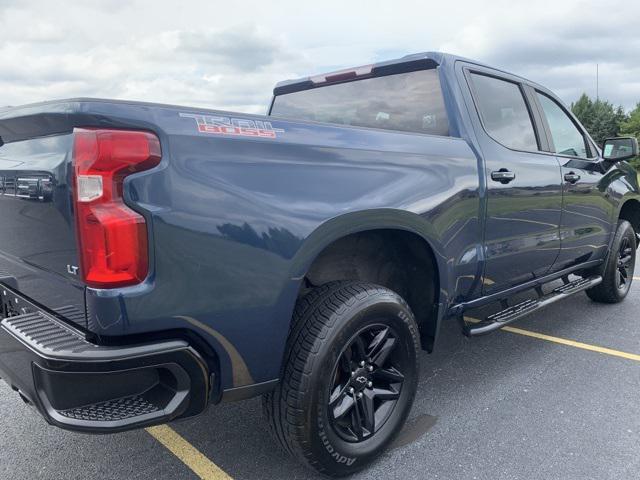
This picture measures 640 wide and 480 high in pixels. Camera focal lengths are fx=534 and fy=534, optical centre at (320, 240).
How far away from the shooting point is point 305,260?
6.79 feet

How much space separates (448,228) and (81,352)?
72.2 inches

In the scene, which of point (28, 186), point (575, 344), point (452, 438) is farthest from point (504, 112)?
point (28, 186)

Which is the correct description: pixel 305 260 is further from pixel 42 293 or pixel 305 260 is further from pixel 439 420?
pixel 439 420

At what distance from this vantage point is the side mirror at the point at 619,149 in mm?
4367

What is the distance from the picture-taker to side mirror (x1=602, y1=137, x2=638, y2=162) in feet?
14.3

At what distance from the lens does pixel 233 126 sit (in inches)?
74.8

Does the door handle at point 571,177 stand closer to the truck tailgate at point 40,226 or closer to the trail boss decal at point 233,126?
the trail boss decal at point 233,126

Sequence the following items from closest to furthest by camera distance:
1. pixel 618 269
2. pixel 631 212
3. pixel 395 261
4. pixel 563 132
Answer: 1. pixel 395 261
2. pixel 563 132
3. pixel 618 269
4. pixel 631 212

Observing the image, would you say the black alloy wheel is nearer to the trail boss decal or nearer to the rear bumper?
the rear bumper

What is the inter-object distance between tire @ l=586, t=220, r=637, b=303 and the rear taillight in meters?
4.45

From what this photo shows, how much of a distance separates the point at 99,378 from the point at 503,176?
2406 mm

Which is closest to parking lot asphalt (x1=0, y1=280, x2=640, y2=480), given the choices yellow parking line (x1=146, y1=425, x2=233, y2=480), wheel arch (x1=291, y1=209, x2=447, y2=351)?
yellow parking line (x1=146, y1=425, x2=233, y2=480)

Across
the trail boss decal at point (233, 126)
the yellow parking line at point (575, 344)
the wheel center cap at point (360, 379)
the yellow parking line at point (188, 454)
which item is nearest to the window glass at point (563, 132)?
the yellow parking line at point (575, 344)

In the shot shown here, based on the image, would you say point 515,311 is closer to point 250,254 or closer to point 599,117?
point 250,254
